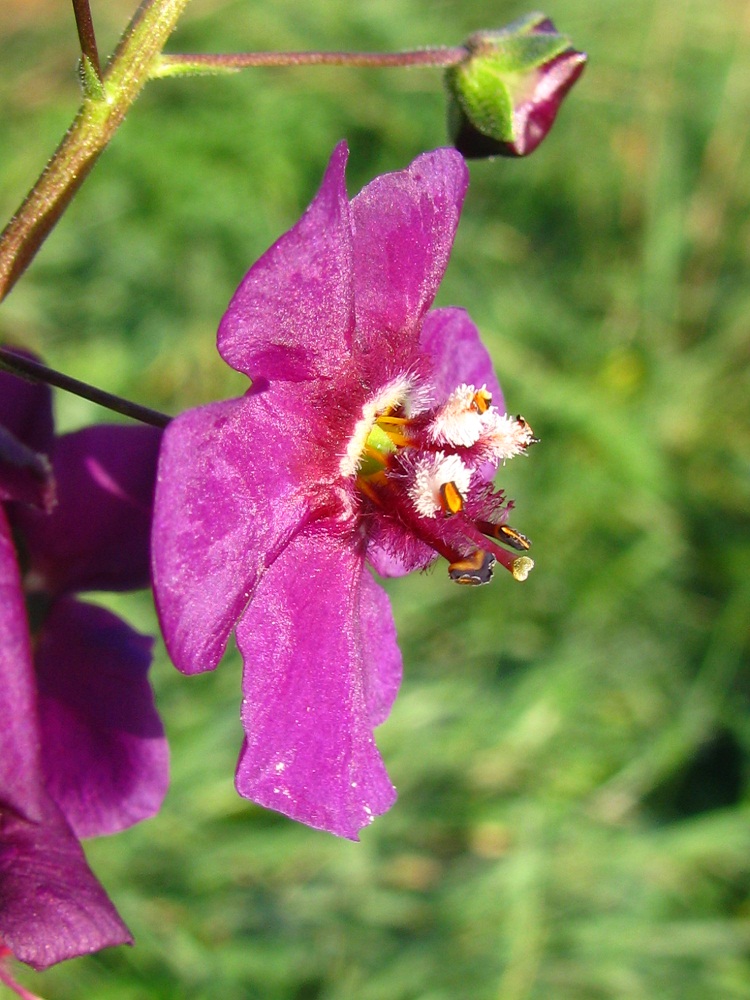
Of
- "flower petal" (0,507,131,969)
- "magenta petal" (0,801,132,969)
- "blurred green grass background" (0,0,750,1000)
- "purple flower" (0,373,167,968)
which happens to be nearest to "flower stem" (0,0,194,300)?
"purple flower" (0,373,167,968)

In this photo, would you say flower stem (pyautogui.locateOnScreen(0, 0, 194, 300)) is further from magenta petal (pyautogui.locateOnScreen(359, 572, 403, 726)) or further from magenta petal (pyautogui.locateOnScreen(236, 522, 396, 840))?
magenta petal (pyautogui.locateOnScreen(359, 572, 403, 726))

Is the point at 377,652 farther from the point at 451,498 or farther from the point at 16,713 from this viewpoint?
the point at 16,713

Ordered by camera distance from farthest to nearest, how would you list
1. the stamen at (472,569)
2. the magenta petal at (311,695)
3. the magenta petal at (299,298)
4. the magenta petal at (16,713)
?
1. the stamen at (472,569)
2. the magenta petal at (311,695)
3. the magenta petal at (299,298)
4. the magenta petal at (16,713)

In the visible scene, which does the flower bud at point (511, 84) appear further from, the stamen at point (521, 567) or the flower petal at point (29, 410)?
the flower petal at point (29, 410)

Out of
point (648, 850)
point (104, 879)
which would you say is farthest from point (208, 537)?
point (648, 850)

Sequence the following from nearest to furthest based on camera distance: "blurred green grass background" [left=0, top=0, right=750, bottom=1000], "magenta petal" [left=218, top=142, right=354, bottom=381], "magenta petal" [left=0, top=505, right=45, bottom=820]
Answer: "magenta petal" [left=0, top=505, right=45, bottom=820], "magenta petal" [left=218, top=142, right=354, bottom=381], "blurred green grass background" [left=0, top=0, right=750, bottom=1000]

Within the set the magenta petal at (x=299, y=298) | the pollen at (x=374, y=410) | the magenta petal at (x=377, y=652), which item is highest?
the magenta petal at (x=299, y=298)

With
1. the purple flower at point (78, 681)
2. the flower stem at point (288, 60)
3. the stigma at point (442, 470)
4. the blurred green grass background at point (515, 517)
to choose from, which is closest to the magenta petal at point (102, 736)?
the purple flower at point (78, 681)
